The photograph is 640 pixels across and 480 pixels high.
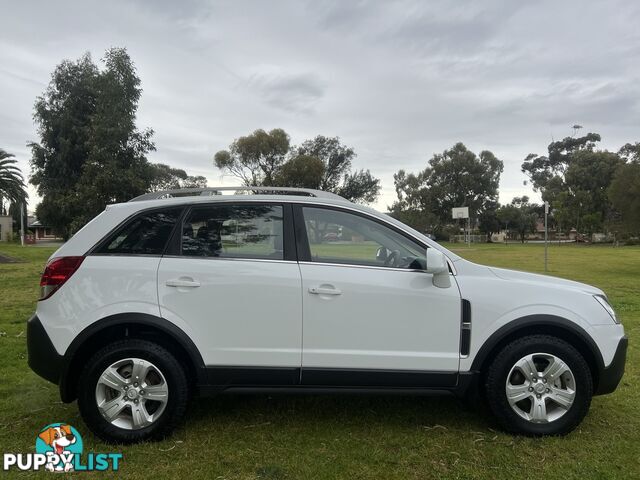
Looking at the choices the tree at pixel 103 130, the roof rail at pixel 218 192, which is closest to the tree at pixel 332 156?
the tree at pixel 103 130

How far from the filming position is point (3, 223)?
54.8m

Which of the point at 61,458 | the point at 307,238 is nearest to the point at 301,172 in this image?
the point at 307,238

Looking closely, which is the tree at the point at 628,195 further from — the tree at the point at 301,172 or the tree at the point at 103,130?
the tree at the point at 301,172

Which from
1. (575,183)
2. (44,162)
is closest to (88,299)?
(44,162)

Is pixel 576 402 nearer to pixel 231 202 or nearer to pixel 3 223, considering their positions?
pixel 231 202

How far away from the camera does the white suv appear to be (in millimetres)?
3291

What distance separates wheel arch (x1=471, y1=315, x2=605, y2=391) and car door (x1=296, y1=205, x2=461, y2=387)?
0.23 meters

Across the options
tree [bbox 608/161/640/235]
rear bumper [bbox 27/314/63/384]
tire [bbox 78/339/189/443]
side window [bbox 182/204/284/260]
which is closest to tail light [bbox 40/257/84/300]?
rear bumper [bbox 27/314/63/384]

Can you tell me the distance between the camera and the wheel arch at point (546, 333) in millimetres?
3377

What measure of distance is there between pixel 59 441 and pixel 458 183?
66.8 m

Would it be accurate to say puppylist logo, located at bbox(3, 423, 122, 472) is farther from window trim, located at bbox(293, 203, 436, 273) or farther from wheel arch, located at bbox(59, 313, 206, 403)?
window trim, located at bbox(293, 203, 436, 273)

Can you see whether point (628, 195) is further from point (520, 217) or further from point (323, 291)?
point (520, 217)

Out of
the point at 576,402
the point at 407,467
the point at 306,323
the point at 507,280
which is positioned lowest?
the point at 407,467

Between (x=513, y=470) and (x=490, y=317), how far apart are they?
0.98m
